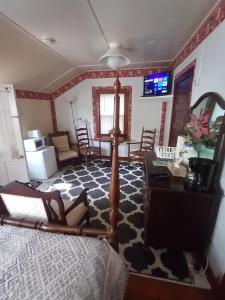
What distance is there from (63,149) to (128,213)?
2681 mm

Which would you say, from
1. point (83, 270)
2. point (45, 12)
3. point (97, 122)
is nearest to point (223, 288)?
point (83, 270)

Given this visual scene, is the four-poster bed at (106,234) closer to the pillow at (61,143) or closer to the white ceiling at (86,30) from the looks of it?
the white ceiling at (86,30)

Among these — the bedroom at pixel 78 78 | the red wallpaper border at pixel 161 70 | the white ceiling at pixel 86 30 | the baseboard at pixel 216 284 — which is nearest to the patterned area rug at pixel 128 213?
the baseboard at pixel 216 284

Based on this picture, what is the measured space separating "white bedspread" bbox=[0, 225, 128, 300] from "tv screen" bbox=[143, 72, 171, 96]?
329cm

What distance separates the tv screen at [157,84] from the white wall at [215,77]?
56.3 inches

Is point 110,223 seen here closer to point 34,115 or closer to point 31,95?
point 34,115

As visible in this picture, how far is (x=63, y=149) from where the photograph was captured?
4.32m

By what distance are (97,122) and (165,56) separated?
2.27 meters

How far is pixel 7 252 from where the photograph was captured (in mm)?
991

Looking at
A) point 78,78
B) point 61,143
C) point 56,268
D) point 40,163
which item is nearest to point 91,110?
point 78,78

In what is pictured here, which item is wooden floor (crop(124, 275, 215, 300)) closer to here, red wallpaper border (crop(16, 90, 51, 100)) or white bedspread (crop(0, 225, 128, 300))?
white bedspread (crop(0, 225, 128, 300))

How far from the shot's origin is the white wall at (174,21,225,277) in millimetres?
1347

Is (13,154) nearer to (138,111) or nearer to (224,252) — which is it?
(138,111)

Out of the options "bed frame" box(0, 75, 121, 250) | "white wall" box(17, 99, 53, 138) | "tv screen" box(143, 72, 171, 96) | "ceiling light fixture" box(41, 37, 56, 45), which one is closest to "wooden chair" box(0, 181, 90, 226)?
"bed frame" box(0, 75, 121, 250)
